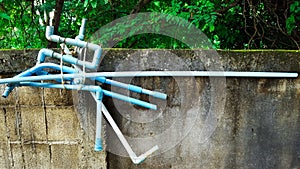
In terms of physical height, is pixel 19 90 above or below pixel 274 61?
below

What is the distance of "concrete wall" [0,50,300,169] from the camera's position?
2125 mm

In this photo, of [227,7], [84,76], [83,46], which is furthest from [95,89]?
[227,7]

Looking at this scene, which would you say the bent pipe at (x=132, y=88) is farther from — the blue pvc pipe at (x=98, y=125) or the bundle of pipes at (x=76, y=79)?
the blue pvc pipe at (x=98, y=125)

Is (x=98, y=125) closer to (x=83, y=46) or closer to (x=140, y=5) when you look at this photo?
(x=83, y=46)

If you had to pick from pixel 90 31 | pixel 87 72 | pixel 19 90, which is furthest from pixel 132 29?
pixel 19 90

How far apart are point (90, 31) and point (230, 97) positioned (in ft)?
9.10

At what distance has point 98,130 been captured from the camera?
6.34 feet

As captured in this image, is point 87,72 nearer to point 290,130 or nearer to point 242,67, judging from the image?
point 242,67

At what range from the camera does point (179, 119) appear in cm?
224

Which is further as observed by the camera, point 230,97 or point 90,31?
point 90,31

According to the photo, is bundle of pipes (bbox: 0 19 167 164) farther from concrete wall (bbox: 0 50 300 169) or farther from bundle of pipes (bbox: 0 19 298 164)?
concrete wall (bbox: 0 50 300 169)

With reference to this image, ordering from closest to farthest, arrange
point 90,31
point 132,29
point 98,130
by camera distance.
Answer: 1. point 98,130
2. point 132,29
3. point 90,31

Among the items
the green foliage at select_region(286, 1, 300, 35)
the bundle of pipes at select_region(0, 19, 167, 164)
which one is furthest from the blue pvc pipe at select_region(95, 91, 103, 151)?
the green foliage at select_region(286, 1, 300, 35)

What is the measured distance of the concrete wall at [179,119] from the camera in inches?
83.7
